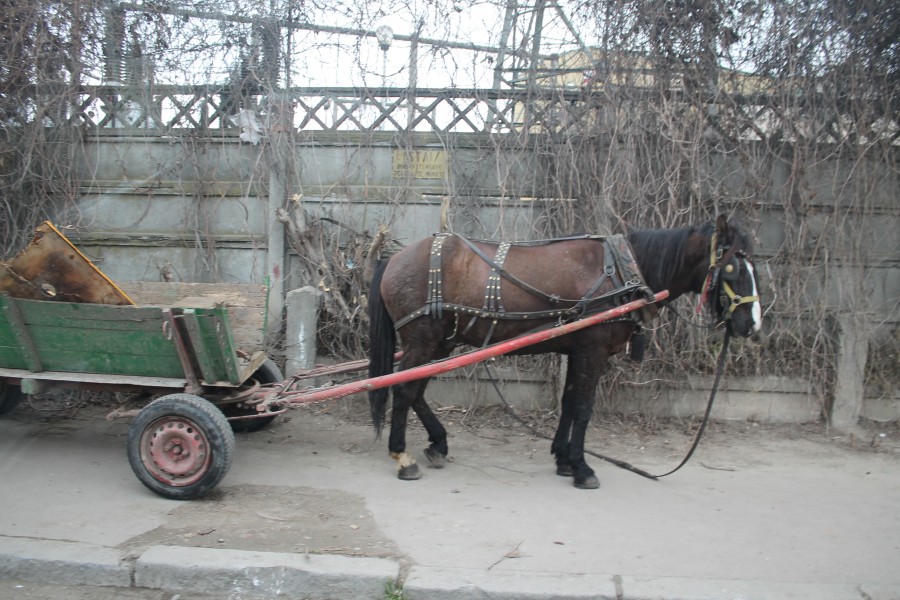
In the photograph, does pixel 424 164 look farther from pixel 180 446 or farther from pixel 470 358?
pixel 180 446

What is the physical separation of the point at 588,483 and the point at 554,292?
1330 millimetres

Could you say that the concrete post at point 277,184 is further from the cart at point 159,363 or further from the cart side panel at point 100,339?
the cart side panel at point 100,339

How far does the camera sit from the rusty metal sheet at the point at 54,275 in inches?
152

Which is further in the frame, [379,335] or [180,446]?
[379,335]

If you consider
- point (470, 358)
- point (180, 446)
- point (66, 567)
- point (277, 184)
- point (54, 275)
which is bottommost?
point (66, 567)

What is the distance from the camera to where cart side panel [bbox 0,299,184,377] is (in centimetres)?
396

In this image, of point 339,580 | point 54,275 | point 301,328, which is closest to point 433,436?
point 339,580

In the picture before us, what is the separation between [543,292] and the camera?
429 cm

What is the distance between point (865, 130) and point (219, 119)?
6116 mm

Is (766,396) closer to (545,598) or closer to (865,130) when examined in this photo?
(865,130)

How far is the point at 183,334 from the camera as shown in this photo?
3943 mm

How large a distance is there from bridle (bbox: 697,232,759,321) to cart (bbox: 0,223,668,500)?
1.12 ft

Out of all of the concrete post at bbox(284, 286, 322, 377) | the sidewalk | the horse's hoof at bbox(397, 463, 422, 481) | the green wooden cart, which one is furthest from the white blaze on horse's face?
the concrete post at bbox(284, 286, 322, 377)

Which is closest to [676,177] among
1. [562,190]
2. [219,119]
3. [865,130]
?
[562,190]
